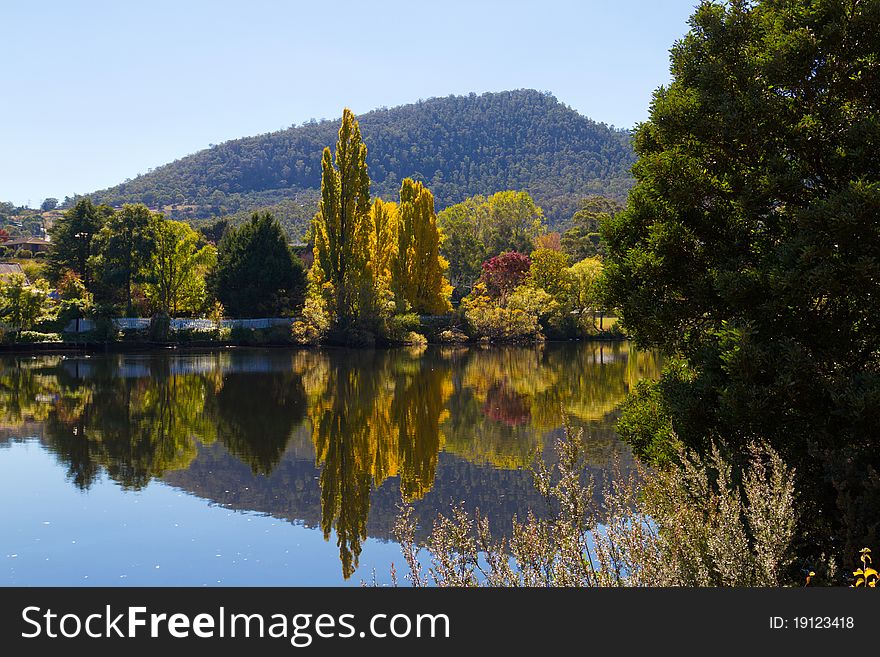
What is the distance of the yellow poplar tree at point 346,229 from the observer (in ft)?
158

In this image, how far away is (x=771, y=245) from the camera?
31.9 ft

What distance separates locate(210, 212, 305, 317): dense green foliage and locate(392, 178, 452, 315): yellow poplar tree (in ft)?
23.4

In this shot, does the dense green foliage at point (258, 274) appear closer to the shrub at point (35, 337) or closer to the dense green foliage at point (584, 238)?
the shrub at point (35, 337)

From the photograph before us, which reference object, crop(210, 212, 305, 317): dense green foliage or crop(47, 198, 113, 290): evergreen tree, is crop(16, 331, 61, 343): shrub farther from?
crop(210, 212, 305, 317): dense green foliage

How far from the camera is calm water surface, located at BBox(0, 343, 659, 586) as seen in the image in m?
11.2

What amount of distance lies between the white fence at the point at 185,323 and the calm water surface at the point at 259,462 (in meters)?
15.6

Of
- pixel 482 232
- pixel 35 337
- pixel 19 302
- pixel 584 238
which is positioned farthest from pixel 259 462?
pixel 584 238

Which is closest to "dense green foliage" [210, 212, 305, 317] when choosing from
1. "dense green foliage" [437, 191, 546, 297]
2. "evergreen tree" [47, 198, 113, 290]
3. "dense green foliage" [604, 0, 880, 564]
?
"evergreen tree" [47, 198, 113, 290]

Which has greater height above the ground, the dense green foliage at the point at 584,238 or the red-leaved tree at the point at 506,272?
the dense green foliage at the point at 584,238

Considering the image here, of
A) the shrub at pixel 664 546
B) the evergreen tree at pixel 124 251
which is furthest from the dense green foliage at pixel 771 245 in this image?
the evergreen tree at pixel 124 251

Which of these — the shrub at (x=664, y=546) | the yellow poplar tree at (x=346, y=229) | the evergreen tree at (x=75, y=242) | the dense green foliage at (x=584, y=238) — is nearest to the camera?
the shrub at (x=664, y=546)
